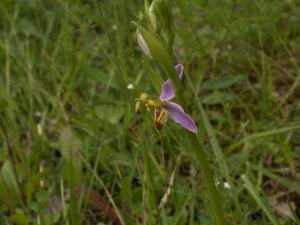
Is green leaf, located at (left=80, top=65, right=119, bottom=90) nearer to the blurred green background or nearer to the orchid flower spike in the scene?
the blurred green background

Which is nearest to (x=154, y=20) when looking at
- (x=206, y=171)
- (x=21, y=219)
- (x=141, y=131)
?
(x=206, y=171)

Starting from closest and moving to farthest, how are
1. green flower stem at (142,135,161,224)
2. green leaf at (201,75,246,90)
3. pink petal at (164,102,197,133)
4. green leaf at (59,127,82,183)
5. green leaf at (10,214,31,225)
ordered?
pink petal at (164,102,197,133), green flower stem at (142,135,161,224), green leaf at (10,214,31,225), green leaf at (59,127,82,183), green leaf at (201,75,246,90)

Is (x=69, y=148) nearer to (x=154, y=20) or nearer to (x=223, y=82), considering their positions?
(x=223, y=82)

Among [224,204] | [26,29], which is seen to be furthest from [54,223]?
[26,29]

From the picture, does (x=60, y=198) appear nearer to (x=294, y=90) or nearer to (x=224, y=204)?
(x=224, y=204)

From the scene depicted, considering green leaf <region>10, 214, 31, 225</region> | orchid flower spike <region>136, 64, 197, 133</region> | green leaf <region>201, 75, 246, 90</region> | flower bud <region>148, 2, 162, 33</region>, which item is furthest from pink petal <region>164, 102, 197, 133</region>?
green leaf <region>201, 75, 246, 90</region>

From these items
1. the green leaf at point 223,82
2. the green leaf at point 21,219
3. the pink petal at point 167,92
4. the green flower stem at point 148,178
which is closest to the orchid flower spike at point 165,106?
the pink petal at point 167,92
